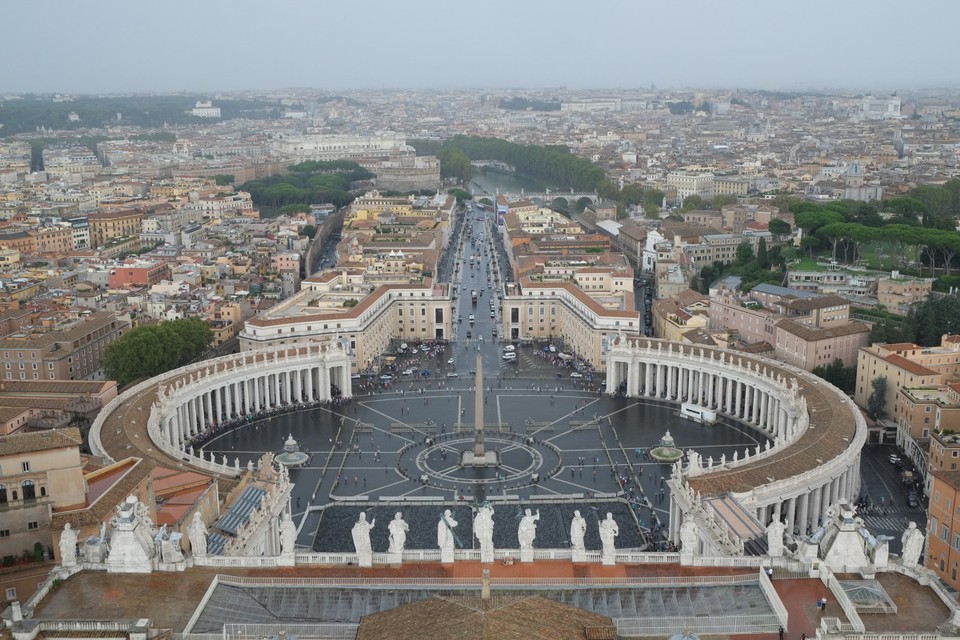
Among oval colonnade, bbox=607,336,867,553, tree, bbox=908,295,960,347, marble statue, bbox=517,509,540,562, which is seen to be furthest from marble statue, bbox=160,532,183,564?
tree, bbox=908,295,960,347

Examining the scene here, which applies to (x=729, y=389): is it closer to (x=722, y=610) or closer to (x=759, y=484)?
(x=759, y=484)

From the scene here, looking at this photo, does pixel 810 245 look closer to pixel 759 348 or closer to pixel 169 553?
pixel 759 348

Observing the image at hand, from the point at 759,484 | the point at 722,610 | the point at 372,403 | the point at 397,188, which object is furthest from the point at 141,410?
the point at 397,188

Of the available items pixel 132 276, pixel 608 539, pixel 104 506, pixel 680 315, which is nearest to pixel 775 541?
pixel 608 539

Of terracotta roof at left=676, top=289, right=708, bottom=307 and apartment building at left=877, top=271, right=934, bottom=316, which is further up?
apartment building at left=877, top=271, right=934, bottom=316

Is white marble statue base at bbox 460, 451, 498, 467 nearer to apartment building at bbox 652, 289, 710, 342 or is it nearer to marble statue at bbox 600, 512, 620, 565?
apartment building at bbox 652, 289, 710, 342

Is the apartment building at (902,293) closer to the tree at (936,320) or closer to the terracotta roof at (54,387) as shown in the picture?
the tree at (936,320)

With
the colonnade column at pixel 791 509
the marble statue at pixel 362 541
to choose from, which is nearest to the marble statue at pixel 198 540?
the marble statue at pixel 362 541
